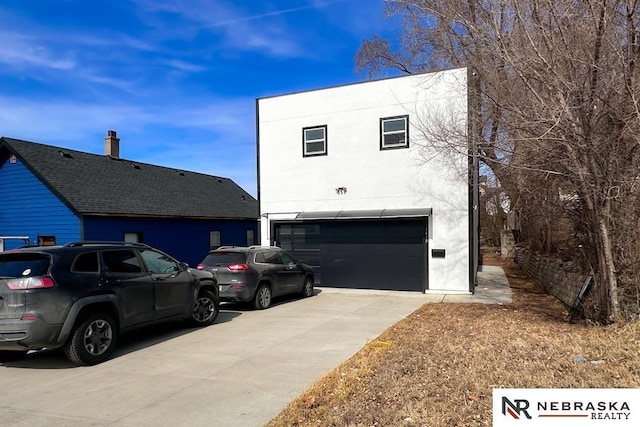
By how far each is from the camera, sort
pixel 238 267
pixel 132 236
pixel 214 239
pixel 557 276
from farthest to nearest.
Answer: pixel 214 239, pixel 132 236, pixel 557 276, pixel 238 267

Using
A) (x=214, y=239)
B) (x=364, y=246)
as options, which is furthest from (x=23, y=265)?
(x=214, y=239)

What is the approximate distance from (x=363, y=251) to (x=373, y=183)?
222 centimetres

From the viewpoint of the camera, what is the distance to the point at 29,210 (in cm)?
1784

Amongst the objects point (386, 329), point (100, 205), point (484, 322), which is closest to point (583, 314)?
point (484, 322)

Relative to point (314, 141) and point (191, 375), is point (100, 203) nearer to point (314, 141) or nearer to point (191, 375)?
point (314, 141)

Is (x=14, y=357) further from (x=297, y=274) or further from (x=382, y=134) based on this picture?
(x=382, y=134)

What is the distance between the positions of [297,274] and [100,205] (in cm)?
908

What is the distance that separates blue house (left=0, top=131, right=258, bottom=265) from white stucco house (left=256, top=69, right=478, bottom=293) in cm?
599

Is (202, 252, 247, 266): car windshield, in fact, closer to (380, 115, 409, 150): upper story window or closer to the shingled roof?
(380, 115, 409, 150): upper story window

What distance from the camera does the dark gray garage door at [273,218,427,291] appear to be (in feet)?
47.8

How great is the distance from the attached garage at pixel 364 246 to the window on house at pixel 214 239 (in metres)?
8.13

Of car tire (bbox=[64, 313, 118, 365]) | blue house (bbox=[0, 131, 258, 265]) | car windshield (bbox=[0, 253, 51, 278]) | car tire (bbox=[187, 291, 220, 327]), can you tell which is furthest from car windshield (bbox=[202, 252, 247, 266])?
blue house (bbox=[0, 131, 258, 265])

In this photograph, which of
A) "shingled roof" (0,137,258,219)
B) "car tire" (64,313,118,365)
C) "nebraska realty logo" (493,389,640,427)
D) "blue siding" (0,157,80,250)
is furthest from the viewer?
"shingled roof" (0,137,258,219)

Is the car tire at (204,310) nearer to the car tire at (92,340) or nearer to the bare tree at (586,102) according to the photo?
the car tire at (92,340)
